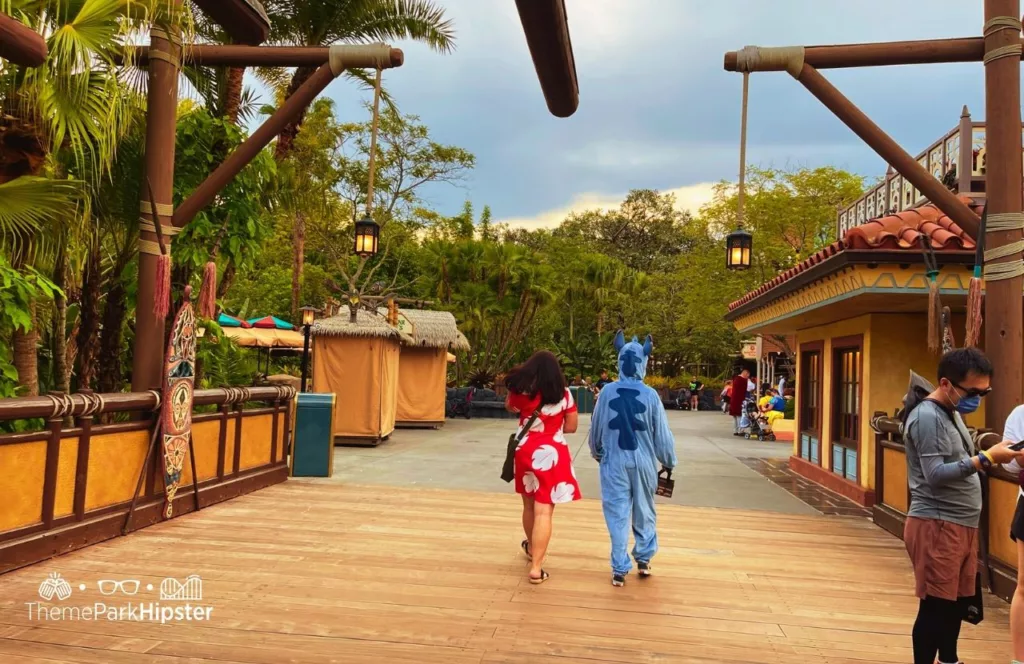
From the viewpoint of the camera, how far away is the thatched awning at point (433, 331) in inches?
643

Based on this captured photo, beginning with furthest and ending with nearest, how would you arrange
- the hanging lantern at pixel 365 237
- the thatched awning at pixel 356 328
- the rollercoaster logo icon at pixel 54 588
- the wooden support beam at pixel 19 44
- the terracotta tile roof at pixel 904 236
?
the thatched awning at pixel 356 328 < the hanging lantern at pixel 365 237 < the terracotta tile roof at pixel 904 236 < the rollercoaster logo icon at pixel 54 588 < the wooden support beam at pixel 19 44

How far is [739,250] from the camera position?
6.67m

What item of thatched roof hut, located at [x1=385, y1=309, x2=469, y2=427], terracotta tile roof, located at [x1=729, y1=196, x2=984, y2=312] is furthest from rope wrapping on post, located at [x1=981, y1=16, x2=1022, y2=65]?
thatched roof hut, located at [x1=385, y1=309, x2=469, y2=427]

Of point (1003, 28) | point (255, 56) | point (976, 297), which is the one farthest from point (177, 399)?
point (1003, 28)

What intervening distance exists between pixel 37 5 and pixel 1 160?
1046 mm

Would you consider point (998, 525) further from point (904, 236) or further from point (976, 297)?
point (904, 236)

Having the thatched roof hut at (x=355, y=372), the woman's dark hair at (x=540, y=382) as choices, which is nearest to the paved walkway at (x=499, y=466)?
the thatched roof hut at (x=355, y=372)

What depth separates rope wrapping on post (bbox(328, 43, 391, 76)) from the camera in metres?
5.94

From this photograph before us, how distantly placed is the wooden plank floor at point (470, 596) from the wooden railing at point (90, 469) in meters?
0.17

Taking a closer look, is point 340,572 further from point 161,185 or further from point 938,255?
point 938,255

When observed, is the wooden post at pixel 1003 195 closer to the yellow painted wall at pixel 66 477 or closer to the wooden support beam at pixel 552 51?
the wooden support beam at pixel 552 51

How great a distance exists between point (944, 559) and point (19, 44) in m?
3.80

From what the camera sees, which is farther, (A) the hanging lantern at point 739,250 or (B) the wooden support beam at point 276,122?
(A) the hanging lantern at point 739,250

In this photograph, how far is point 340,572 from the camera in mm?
4711
